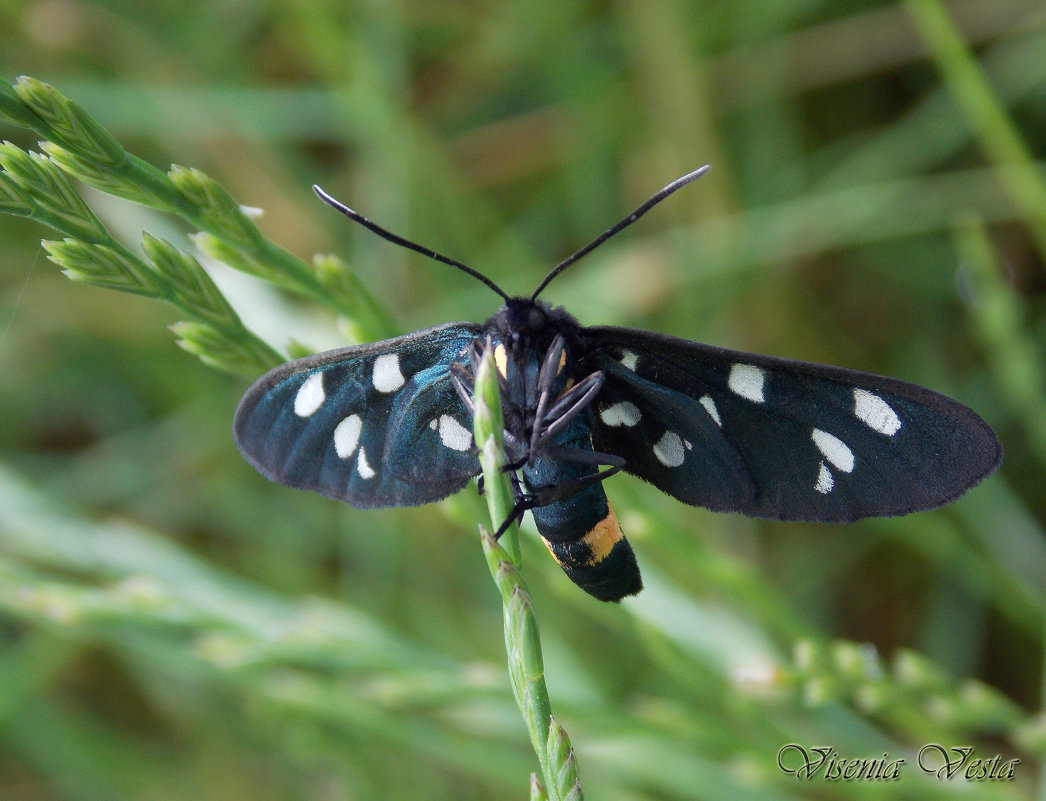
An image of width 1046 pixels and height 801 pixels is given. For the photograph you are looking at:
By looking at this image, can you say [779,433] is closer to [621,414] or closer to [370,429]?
[621,414]

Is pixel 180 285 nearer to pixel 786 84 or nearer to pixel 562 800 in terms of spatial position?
pixel 562 800

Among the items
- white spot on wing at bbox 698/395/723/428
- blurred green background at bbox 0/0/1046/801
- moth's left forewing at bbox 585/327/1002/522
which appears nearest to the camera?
moth's left forewing at bbox 585/327/1002/522

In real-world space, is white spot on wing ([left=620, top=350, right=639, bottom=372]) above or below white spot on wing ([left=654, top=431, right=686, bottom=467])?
above

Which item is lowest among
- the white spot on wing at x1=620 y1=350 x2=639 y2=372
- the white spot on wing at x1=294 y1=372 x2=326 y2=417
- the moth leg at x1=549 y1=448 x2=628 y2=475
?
the moth leg at x1=549 y1=448 x2=628 y2=475

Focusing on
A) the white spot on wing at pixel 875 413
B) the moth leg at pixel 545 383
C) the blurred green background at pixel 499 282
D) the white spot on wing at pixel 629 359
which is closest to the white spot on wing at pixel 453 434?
the moth leg at pixel 545 383

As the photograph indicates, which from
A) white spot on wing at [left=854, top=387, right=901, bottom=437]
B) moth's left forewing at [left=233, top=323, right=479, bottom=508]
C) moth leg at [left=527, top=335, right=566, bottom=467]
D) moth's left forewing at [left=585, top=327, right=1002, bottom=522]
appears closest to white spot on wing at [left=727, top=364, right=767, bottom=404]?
moth's left forewing at [left=585, top=327, right=1002, bottom=522]

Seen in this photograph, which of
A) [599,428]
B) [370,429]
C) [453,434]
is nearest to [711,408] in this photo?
[599,428]

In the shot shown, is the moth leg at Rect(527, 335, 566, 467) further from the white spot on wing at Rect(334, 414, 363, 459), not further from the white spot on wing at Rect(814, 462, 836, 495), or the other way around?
the white spot on wing at Rect(814, 462, 836, 495)

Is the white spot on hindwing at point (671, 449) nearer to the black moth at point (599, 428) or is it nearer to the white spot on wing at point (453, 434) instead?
the black moth at point (599, 428)
